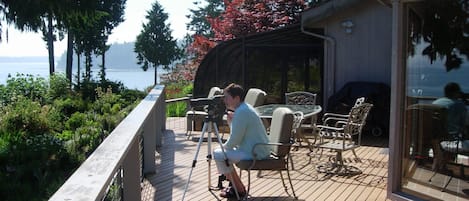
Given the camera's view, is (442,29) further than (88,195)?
Yes

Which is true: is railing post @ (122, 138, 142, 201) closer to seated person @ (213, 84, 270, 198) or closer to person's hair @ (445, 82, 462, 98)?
seated person @ (213, 84, 270, 198)

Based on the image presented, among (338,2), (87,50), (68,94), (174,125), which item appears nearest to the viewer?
(338,2)

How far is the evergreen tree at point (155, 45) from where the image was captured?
3359 centimetres

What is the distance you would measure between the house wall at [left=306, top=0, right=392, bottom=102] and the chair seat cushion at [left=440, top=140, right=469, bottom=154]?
4779 mm

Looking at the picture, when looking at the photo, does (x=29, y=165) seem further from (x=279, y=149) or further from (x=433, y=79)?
(x=433, y=79)

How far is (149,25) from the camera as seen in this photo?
112ft

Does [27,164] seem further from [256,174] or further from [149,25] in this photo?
[149,25]

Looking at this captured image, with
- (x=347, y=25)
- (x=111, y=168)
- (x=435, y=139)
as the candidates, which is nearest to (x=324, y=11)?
(x=347, y=25)

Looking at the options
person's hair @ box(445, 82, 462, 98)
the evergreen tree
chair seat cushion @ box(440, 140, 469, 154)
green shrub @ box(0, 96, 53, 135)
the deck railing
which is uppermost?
the evergreen tree

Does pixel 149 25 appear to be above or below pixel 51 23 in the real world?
above

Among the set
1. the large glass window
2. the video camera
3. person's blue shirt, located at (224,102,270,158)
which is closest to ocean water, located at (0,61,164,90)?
the video camera

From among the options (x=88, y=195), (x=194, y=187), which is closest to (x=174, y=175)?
(x=194, y=187)

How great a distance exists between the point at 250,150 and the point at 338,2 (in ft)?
16.7

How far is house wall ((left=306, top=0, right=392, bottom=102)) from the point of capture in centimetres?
863
